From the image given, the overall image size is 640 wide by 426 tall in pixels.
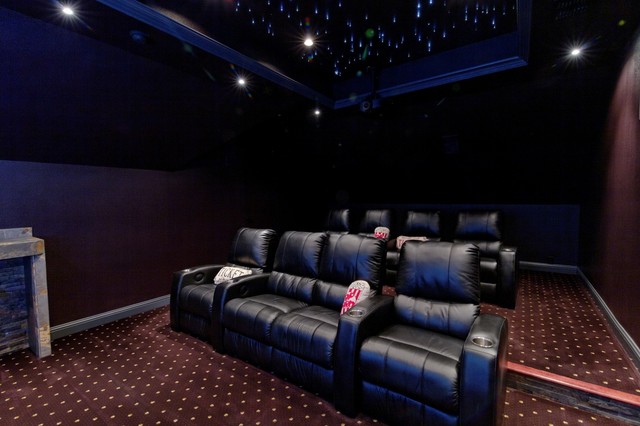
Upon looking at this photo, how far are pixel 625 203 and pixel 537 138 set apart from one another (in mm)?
1608

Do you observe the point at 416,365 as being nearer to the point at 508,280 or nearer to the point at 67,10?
the point at 508,280

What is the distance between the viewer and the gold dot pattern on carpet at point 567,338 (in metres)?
2.11

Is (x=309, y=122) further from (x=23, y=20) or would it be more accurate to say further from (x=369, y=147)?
(x=23, y=20)

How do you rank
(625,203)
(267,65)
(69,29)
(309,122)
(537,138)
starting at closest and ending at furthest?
(69,29) → (625,203) → (267,65) → (537,138) → (309,122)

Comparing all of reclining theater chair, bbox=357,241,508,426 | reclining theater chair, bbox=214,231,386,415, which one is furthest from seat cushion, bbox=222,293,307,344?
reclining theater chair, bbox=357,241,508,426

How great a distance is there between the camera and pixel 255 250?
313 cm

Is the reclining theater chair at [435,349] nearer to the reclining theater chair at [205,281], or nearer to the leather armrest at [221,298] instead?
the leather armrest at [221,298]

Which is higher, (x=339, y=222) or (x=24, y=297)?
(x=339, y=222)

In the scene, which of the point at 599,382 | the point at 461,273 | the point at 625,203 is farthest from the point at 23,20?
the point at 625,203

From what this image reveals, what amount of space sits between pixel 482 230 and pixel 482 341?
2.99 metres

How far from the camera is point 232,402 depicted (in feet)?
6.46

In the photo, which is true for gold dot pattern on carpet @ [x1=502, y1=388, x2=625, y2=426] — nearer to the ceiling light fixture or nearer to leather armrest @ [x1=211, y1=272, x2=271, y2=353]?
leather armrest @ [x1=211, y1=272, x2=271, y2=353]

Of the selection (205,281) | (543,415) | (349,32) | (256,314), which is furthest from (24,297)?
(543,415)

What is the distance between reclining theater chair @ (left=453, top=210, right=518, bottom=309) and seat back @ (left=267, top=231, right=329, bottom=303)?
6.93ft
